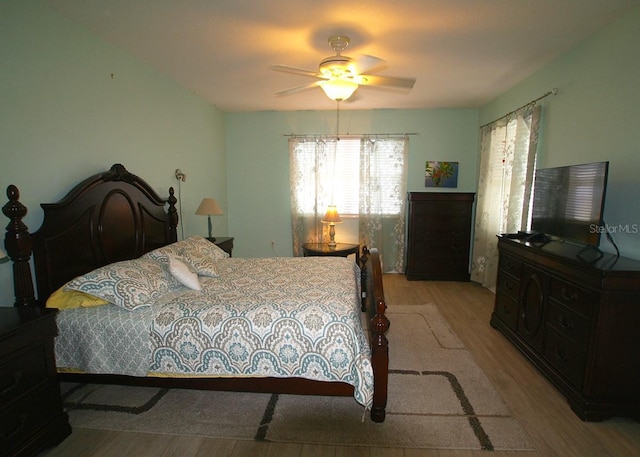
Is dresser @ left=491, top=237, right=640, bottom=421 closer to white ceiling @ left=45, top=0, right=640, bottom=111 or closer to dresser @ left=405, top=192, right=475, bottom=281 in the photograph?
white ceiling @ left=45, top=0, right=640, bottom=111

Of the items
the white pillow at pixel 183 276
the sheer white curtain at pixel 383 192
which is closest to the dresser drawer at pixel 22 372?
the white pillow at pixel 183 276

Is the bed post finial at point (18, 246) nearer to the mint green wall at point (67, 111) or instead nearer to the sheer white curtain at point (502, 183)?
the mint green wall at point (67, 111)

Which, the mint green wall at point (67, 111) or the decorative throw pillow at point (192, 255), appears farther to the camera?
the decorative throw pillow at point (192, 255)

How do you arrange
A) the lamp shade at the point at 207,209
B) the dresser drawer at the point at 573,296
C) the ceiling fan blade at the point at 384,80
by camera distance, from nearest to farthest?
the dresser drawer at the point at 573,296 < the ceiling fan blade at the point at 384,80 < the lamp shade at the point at 207,209

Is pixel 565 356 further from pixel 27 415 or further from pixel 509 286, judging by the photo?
pixel 27 415

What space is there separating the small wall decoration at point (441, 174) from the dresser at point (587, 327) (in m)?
2.46

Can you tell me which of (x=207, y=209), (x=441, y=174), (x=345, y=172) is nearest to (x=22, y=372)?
(x=207, y=209)

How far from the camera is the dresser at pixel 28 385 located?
4.53 ft

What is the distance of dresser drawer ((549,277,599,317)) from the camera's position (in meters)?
1.85

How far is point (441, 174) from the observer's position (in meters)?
4.74

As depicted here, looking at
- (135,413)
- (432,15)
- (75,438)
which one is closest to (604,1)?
(432,15)

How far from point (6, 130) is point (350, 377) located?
97.1 inches

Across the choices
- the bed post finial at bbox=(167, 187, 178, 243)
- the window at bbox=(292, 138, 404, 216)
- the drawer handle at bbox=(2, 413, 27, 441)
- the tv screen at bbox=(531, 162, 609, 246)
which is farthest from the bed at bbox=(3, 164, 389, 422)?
the window at bbox=(292, 138, 404, 216)

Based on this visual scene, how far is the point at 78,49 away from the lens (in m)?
2.28
